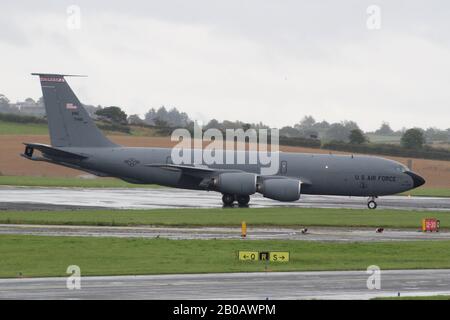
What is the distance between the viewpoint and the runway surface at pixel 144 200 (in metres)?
62.4

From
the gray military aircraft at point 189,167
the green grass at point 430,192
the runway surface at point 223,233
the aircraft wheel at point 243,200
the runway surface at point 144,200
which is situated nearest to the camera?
the runway surface at point 223,233

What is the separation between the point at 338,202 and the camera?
73250mm

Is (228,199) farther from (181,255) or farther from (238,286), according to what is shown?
(238,286)

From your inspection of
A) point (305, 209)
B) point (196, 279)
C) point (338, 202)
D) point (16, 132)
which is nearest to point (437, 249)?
point (196, 279)

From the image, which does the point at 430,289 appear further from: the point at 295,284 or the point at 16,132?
the point at 16,132

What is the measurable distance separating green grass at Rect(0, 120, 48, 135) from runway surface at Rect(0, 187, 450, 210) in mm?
53197

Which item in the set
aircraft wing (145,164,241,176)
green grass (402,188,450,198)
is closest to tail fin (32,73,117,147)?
aircraft wing (145,164,241,176)

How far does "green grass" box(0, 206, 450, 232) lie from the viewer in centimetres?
5121

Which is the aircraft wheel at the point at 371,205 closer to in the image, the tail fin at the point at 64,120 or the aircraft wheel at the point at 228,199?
the aircraft wheel at the point at 228,199

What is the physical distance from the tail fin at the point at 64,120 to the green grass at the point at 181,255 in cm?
2644

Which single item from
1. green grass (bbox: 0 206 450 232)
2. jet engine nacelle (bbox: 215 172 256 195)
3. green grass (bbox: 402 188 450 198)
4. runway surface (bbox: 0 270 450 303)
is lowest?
green grass (bbox: 402 188 450 198)

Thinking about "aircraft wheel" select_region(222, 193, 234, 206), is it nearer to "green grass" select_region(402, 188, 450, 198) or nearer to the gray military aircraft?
→ the gray military aircraft

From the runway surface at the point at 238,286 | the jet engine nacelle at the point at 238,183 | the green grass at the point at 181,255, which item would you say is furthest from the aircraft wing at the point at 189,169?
the runway surface at the point at 238,286

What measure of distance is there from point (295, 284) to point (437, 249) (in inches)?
522
